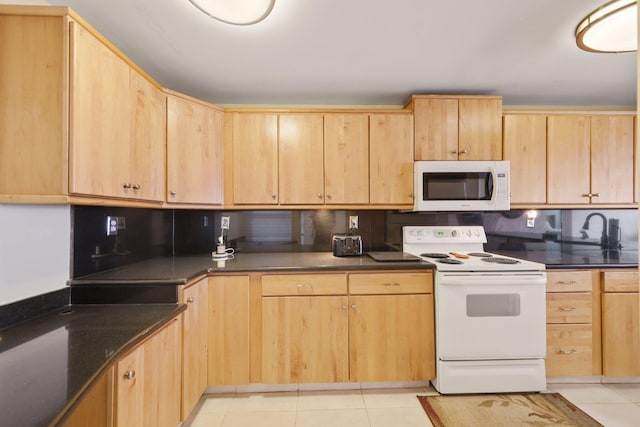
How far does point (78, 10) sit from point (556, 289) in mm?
→ 3355

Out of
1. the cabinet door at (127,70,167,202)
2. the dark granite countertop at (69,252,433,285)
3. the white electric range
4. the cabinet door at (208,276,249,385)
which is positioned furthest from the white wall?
the white electric range

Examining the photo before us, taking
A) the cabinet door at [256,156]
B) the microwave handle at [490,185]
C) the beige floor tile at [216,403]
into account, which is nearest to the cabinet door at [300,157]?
the cabinet door at [256,156]

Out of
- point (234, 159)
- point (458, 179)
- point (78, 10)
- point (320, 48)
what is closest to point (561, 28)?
point (458, 179)

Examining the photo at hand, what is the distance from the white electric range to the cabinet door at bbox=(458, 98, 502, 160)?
36.2 inches

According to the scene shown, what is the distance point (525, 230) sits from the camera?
2.56 m

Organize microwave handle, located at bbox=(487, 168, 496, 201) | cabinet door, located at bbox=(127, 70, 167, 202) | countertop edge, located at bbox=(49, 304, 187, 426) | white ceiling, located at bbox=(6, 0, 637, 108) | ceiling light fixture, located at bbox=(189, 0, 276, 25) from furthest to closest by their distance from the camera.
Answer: microwave handle, located at bbox=(487, 168, 496, 201) < cabinet door, located at bbox=(127, 70, 167, 202) < white ceiling, located at bbox=(6, 0, 637, 108) < ceiling light fixture, located at bbox=(189, 0, 276, 25) < countertop edge, located at bbox=(49, 304, 187, 426)

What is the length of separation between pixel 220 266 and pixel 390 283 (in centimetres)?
119

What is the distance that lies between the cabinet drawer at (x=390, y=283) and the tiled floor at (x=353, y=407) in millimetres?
711

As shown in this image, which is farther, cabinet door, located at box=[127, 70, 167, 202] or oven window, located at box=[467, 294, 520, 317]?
oven window, located at box=[467, 294, 520, 317]

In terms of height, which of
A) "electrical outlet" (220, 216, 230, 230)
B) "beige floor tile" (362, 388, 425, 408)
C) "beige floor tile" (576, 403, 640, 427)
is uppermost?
"electrical outlet" (220, 216, 230, 230)

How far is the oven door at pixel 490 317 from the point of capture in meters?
1.86

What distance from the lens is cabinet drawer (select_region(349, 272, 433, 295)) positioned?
6.30 ft

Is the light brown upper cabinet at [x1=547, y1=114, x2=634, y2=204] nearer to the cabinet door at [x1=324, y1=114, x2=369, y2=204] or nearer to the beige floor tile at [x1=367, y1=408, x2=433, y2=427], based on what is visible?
the cabinet door at [x1=324, y1=114, x2=369, y2=204]

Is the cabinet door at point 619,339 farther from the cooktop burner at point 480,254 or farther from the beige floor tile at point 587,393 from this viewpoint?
the cooktop burner at point 480,254
